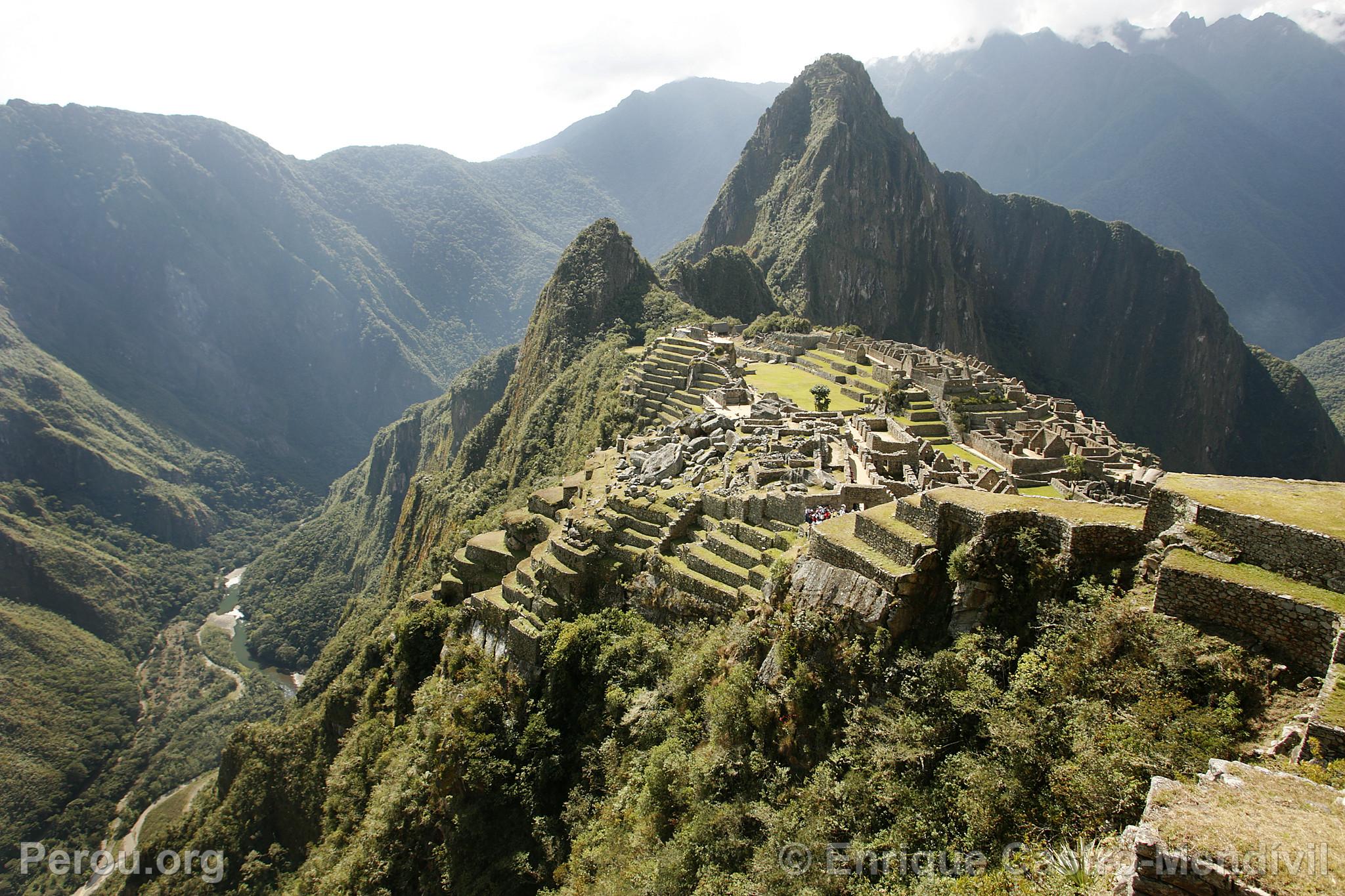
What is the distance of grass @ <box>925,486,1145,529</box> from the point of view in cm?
1081

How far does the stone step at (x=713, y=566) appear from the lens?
17.8m

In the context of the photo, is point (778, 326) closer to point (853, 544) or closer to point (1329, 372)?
point (853, 544)

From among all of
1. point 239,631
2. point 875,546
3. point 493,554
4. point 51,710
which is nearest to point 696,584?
point 875,546

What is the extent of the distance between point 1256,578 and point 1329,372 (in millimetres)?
238747

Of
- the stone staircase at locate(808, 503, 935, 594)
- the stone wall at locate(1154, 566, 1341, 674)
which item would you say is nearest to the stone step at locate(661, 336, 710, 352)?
the stone staircase at locate(808, 503, 935, 594)

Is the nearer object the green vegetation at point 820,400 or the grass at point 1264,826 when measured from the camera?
the grass at point 1264,826

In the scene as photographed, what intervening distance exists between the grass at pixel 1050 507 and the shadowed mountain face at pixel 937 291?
135955 mm

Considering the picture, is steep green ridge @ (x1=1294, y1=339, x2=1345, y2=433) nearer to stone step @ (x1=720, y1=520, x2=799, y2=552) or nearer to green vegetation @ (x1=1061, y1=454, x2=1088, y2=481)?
green vegetation @ (x1=1061, y1=454, x2=1088, y2=481)

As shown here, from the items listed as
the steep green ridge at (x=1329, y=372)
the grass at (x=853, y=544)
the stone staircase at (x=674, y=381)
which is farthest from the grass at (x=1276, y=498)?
the steep green ridge at (x=1329, y=372)

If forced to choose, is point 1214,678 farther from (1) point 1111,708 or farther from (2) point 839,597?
(2) point 839,597

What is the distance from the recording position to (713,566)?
1844cm

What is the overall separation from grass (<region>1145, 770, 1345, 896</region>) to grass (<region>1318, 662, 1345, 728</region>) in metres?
0.80

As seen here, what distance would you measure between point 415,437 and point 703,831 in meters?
160

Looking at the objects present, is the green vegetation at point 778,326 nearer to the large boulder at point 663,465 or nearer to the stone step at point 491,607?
the large boulder at point 663,465
